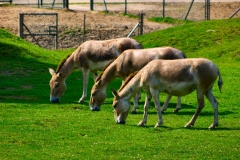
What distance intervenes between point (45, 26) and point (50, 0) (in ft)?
38.9

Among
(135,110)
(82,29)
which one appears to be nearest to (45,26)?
(82,29)

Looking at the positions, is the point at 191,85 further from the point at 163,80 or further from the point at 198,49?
the point at 198,49

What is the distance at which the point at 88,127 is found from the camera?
18.2 metres

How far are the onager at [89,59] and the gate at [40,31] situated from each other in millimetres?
15611

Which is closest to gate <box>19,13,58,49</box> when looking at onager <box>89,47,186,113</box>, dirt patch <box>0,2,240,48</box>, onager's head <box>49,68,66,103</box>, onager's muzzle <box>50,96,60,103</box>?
dirt patch <box>0,2,240,48</box>

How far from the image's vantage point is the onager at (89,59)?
77.3 feet

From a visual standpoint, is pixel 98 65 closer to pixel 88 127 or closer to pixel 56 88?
pixel 56 88

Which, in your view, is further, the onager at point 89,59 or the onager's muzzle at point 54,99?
the onager at point 89,59

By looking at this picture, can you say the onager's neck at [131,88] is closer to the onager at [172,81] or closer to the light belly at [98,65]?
the onager at [172,81]

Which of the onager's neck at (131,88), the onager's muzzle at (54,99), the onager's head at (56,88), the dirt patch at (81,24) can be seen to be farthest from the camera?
the dirt patch at (81,24)

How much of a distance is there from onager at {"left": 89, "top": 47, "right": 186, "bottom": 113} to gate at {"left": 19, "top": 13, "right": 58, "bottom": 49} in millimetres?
18813

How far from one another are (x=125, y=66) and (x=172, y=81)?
3.07 m

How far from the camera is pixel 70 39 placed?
4328cm

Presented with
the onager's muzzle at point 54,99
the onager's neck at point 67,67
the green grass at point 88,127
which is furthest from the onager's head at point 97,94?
the onager's neck at point 67,67
